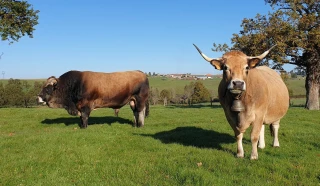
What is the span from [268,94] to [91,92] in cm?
884

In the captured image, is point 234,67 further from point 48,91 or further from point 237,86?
point 48,91

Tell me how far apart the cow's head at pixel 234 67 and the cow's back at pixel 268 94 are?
723 mm

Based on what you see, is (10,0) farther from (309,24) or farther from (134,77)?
(309,24)

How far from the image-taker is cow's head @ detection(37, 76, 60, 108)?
14.8m

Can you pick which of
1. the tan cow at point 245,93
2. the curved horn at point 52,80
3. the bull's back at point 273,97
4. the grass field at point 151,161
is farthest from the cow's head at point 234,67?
the curved horn at point 52,80

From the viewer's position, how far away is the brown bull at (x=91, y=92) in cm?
1441

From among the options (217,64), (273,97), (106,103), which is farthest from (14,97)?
(217,64)

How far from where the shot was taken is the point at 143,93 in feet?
50.7

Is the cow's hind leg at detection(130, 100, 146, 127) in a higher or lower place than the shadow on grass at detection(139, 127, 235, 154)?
higher

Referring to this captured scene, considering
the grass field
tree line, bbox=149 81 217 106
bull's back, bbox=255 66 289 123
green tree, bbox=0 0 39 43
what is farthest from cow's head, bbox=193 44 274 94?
tree line, bbox=149 81 217 106

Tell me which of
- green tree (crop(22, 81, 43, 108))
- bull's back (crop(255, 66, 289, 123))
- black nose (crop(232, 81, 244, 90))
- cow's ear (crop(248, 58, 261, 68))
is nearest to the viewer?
black nose (crop(232, 81, 244, 90))

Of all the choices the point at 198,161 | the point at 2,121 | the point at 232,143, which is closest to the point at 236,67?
the point at 198,161

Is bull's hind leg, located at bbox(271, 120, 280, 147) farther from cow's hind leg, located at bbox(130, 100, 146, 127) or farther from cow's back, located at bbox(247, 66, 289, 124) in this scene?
cow's hind leg, located at bbox(130, 100, 146, 127)

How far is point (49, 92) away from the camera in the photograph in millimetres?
14875
